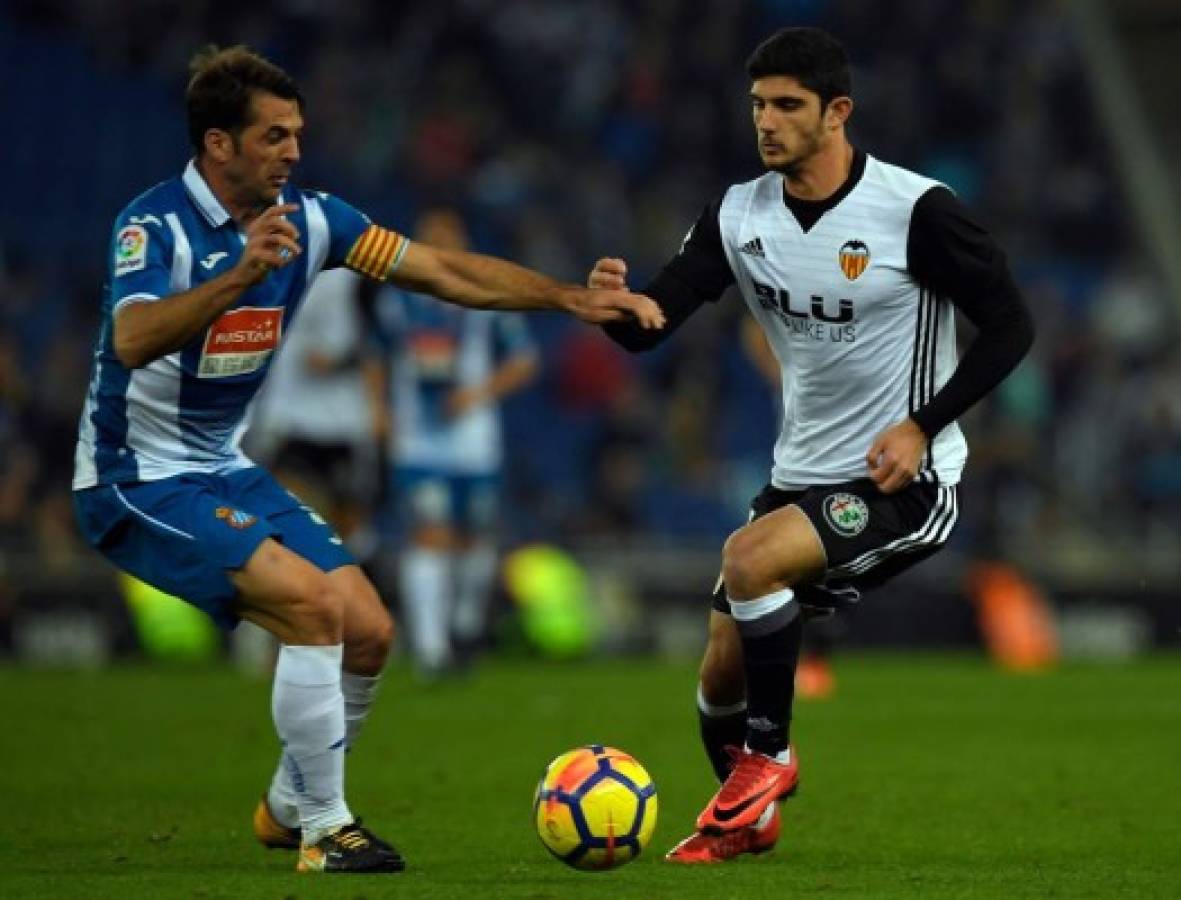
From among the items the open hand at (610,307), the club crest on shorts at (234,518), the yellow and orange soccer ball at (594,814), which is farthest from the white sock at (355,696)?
the open hand at (610,307)

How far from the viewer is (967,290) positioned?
7.05 meters

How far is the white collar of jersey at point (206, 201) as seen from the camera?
684 centimetres

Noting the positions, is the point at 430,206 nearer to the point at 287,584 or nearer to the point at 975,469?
the point at 975,469

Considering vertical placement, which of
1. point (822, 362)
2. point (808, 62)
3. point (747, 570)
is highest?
point (808, 62)

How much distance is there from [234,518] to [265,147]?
1045mm

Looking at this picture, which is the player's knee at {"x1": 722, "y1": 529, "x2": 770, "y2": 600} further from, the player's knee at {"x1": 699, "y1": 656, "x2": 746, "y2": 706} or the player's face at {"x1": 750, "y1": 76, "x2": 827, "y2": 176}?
the player's face at {"x1": 750, "y1": 76, "x2": 827, "y2": 176}

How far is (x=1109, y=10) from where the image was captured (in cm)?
2120

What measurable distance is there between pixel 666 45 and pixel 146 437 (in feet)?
49.8

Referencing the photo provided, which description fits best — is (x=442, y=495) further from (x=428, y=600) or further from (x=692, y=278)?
(x=692, y=278)

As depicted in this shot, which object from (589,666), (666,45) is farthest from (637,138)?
(589,666)

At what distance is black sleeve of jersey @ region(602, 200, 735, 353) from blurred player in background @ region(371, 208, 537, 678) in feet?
23.5

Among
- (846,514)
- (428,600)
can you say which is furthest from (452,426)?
(846,514)

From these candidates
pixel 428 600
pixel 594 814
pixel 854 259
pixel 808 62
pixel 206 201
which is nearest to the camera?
pixel 594 814

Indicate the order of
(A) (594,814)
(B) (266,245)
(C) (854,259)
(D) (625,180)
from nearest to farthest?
(B) (266,245) → (A) (594,814) → (C) (854,259) → (D) (625,180)
